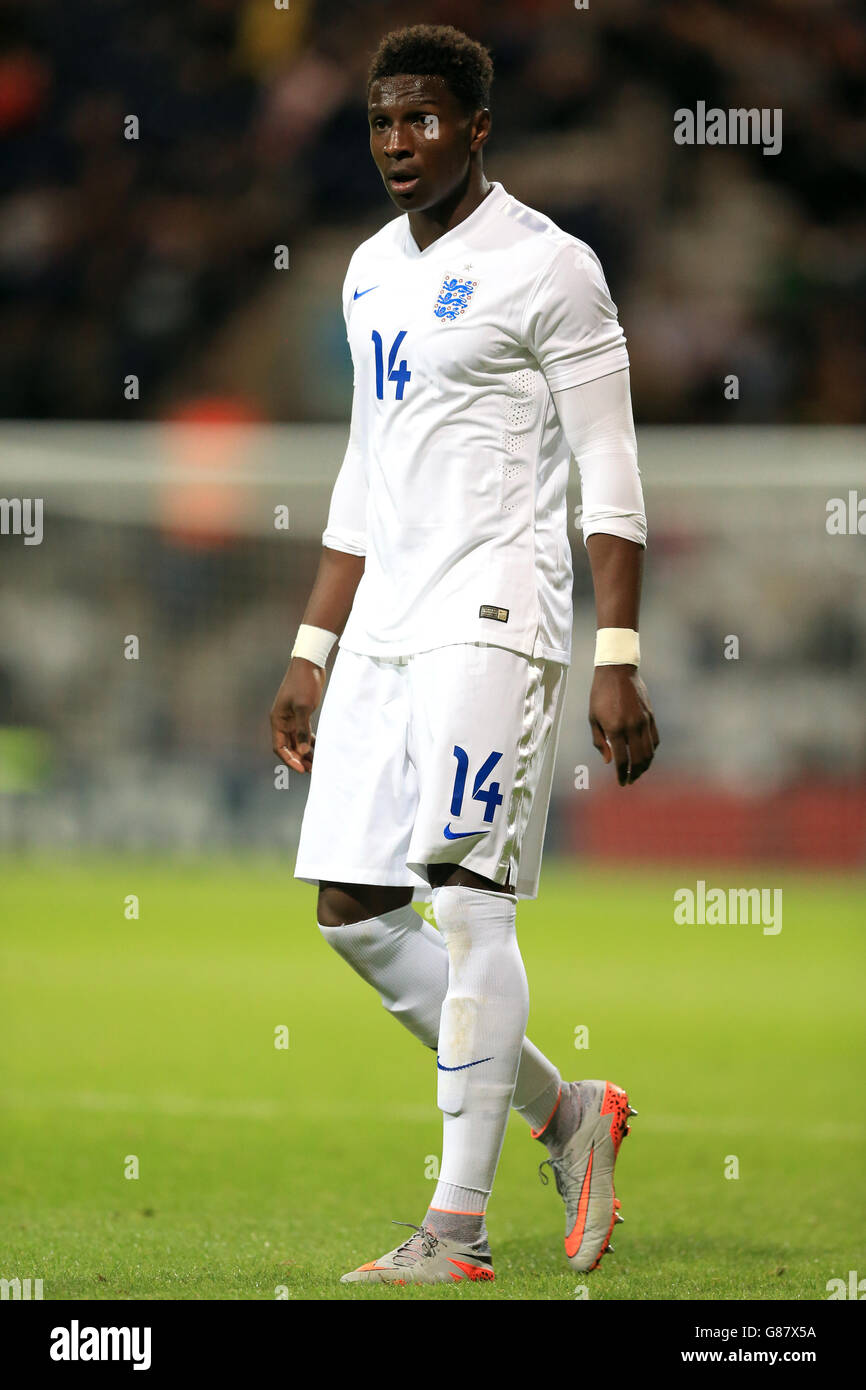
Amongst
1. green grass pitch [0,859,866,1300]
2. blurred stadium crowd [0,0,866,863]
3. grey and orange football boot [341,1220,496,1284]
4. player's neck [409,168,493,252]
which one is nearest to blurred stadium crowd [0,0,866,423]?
blurred stadium crowd [0,0,866,863]

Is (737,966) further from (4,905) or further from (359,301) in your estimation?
(359,301)

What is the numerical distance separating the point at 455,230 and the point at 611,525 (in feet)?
2.10

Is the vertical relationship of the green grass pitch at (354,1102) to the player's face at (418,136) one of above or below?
below

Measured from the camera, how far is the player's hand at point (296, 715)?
3.60 meters

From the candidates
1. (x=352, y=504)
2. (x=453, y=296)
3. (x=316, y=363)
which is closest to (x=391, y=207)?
(x=316, y=363)

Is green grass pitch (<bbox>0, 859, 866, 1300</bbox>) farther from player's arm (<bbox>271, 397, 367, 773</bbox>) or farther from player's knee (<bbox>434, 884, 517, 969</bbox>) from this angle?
player's arm (<bbox>271, 397, 367, 773</bbox>)

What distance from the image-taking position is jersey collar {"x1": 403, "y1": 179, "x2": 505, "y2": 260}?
11.1ft

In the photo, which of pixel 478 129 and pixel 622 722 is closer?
pixel 622 722

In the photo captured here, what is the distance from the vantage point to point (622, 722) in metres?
3.15

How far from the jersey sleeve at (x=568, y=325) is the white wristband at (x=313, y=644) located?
730 mm

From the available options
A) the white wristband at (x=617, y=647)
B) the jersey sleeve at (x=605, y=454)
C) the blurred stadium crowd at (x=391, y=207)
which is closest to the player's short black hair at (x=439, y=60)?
the jersey sleeve at (x=605, y=454)

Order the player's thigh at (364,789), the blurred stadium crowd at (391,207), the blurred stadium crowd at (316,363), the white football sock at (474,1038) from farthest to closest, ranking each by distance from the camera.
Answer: the blurred stadium crowd at (391,207)
the blurred stadium crowd at (316,363)
the player's thigh at (364,789)
the white football sock at (474,1038)

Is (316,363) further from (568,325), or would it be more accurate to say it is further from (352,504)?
(568,325)

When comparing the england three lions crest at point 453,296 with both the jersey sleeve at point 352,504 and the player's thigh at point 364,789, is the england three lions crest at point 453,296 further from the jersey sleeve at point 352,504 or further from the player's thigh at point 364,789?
the player's thigh at point 364,789
